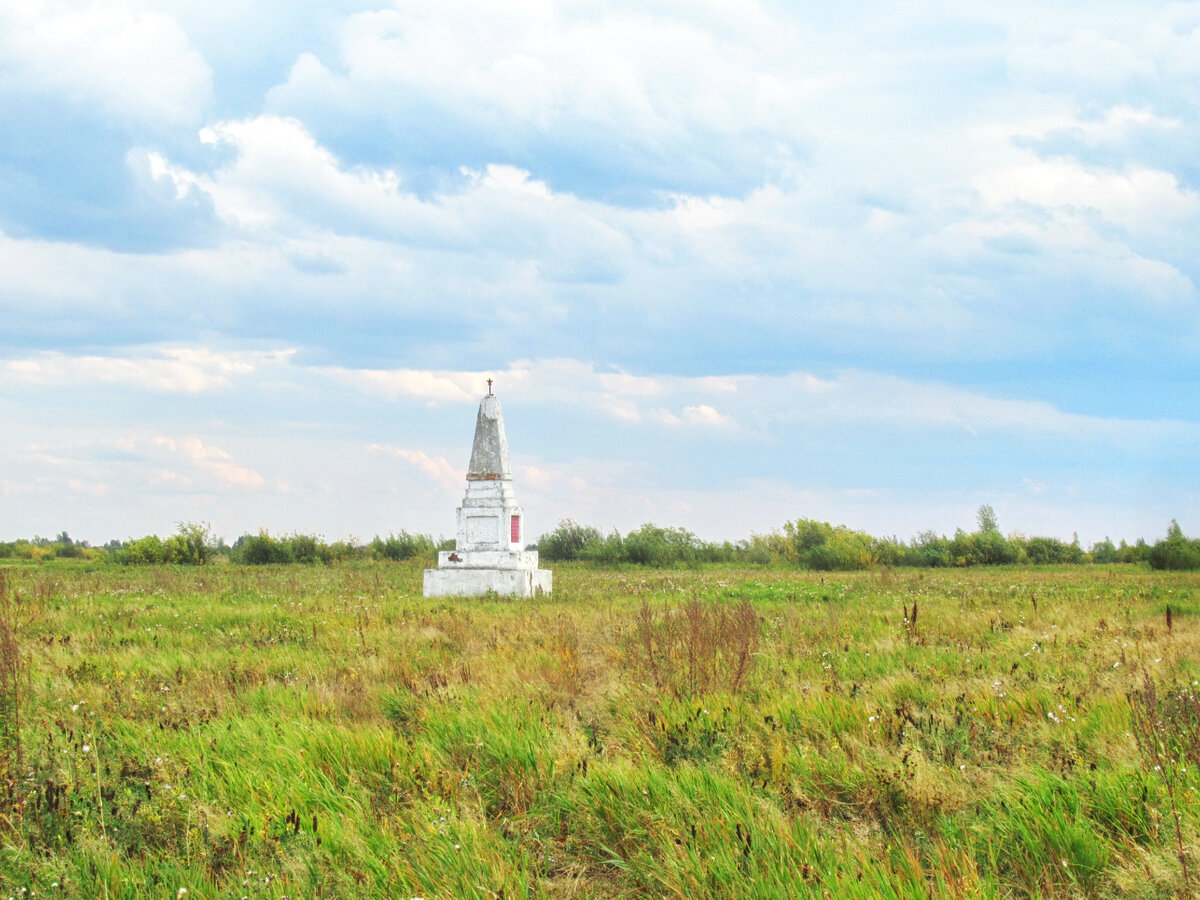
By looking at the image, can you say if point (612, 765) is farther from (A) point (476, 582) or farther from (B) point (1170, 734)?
(A) point (476, 582)

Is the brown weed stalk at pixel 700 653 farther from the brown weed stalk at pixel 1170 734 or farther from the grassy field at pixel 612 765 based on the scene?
the brown weed stalk at pixel 1170 734

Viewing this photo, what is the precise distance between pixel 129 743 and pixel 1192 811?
7493 millimetres

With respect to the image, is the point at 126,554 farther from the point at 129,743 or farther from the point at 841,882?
the point at 841,882

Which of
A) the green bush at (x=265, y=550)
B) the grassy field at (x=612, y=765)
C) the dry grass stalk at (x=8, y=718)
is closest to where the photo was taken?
the grassy field at (x=612, y=765)

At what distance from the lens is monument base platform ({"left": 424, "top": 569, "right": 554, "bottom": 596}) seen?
19.0m

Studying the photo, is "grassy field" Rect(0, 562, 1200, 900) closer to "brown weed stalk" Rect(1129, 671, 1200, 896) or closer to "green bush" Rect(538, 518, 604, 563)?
"brown weed stalk" Rect(1129, 671, 1200, 896)

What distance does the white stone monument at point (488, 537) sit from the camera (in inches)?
753

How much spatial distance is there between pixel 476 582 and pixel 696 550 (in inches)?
794

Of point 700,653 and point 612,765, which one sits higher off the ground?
point 700,653

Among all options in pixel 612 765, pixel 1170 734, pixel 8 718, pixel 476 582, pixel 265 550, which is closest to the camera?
pixel 612 765

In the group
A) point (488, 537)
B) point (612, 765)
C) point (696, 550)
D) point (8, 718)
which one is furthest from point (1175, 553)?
point (8, 718)

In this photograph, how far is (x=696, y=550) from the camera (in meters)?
37.7

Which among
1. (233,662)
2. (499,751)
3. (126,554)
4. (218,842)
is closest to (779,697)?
(499,751)

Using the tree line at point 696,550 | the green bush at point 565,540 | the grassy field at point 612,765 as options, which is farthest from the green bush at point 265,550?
the grassy field at point 612,765
